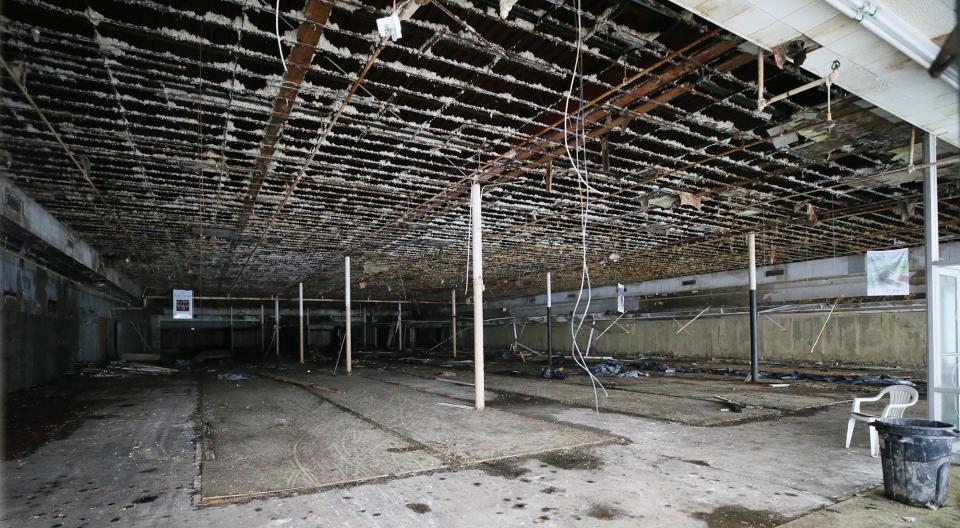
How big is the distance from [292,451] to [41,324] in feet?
31.6

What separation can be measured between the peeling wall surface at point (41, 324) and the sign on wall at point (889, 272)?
13530 millimetres

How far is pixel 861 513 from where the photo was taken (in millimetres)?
3520

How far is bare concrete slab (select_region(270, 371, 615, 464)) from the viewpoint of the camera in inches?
208

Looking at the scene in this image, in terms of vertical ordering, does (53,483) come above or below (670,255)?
below

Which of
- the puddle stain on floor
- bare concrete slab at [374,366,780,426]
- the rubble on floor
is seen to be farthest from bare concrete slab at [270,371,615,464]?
the rubble on floor

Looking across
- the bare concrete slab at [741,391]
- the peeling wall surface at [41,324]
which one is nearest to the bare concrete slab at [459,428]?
the bare concrete slab at [741,391]

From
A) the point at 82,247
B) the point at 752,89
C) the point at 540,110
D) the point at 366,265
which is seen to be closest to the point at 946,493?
the point at 752,89

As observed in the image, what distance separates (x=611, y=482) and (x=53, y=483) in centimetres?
467

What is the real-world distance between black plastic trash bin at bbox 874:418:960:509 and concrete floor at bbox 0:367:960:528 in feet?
0.42

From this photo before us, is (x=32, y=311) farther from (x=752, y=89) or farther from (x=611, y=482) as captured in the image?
(x=752, y=89)

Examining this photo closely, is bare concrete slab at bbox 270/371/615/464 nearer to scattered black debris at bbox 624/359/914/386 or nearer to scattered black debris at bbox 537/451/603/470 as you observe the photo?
scattered black debris at bbox 537/451/603/470

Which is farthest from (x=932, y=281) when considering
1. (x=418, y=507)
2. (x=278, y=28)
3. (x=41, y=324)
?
(x=41, y=324)

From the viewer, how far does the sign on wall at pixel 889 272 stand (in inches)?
253

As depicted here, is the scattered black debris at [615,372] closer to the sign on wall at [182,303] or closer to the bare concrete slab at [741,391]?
the bare concrete slab at [741,391]
